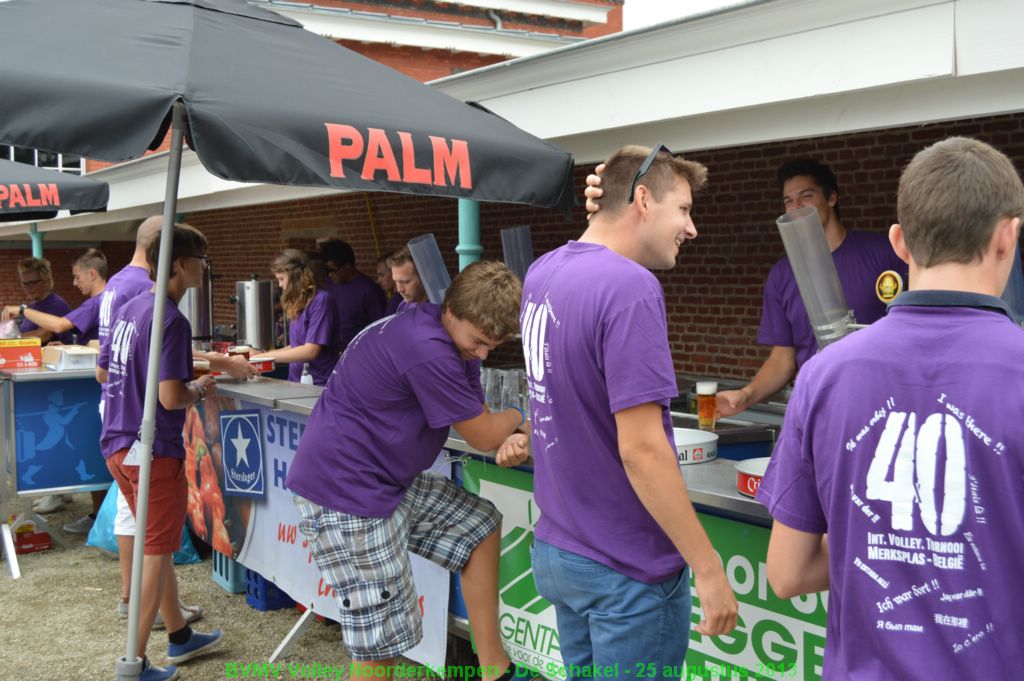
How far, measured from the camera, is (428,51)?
66.4 feet

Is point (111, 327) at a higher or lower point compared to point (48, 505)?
higher

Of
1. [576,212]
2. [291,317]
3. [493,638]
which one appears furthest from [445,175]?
[576,212]

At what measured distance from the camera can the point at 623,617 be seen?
219cm

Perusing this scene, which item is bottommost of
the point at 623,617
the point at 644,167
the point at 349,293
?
the point at 623,617

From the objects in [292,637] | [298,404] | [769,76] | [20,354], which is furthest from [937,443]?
[20,354]

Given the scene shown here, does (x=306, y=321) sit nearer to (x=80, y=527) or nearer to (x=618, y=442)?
(x=80, y=527)

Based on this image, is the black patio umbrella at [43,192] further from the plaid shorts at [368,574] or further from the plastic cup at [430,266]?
the plaid shorts at [368,574]

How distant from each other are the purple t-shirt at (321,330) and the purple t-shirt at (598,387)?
14.5 feet

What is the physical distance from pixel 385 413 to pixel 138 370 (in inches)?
65.6

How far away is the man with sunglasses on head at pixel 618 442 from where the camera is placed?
2.12 meters

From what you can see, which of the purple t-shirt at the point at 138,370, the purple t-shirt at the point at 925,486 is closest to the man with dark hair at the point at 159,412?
the purple t-shirt at the point at 138,370

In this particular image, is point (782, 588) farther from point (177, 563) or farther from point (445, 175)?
point (177, 563)

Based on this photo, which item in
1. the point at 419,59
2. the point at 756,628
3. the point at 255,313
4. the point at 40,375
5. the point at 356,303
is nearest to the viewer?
the point at 756,628

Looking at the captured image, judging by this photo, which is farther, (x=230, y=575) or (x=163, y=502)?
(x=230, y=575)
